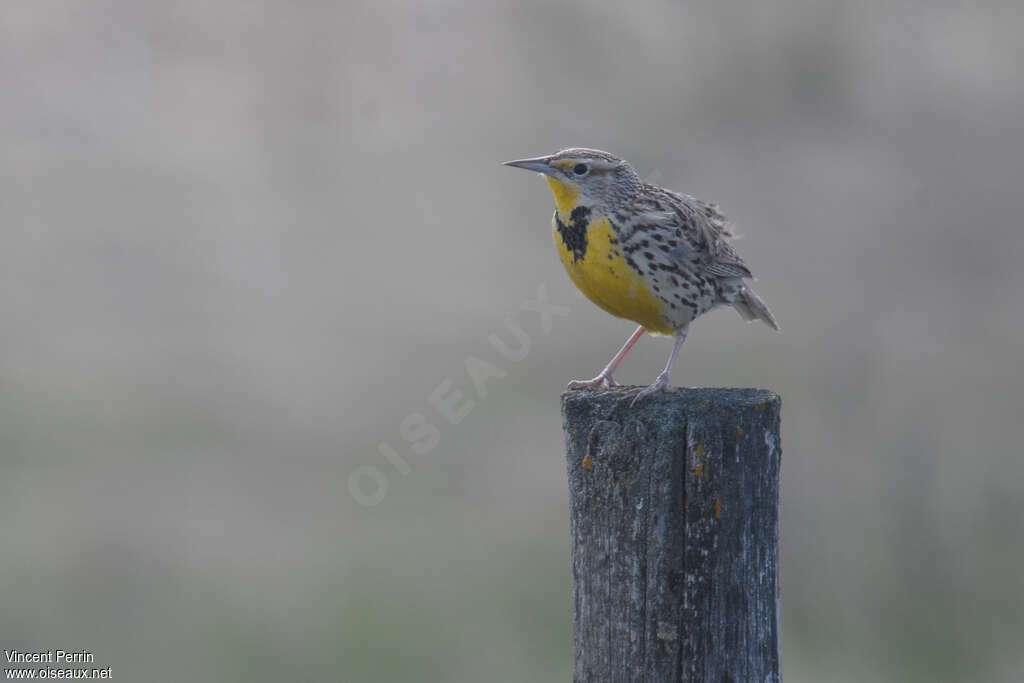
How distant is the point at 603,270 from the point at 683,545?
1.48m

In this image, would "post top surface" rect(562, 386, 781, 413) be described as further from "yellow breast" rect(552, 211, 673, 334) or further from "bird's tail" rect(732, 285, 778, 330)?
"bird's tail" rect(732, 285, 778, 330)

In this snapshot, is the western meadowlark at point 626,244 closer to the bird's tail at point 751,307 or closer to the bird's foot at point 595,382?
the bird's foot at point 595,382

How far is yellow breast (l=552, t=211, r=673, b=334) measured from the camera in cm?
391

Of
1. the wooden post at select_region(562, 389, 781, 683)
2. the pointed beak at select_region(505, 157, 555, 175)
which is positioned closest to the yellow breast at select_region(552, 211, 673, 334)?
the pointed beak at select_region(505, 157, 555, 175)

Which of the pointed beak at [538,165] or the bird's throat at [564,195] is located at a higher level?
the pointed beak at [538,165]

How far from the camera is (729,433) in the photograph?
2.63 metres

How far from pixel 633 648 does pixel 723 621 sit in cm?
20

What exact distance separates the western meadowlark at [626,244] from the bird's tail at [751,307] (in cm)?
30

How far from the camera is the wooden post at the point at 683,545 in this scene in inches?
102

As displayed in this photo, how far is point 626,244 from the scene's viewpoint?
3.95 metres

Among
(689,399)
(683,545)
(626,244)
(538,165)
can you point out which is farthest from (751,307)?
(683,545)

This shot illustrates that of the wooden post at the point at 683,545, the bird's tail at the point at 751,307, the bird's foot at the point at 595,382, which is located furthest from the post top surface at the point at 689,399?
the bird's tail at the point at 751,307

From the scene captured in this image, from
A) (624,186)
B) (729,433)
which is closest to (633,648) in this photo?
(729,433)

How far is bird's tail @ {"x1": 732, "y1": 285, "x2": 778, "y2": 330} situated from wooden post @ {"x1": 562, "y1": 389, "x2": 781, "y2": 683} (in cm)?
189
